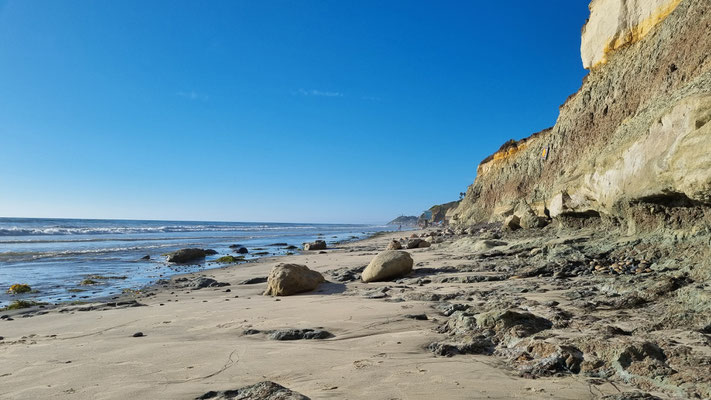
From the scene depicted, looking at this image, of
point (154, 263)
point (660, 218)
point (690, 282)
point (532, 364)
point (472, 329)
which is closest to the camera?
point (532, 364)

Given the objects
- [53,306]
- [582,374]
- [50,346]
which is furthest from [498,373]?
[53,306]

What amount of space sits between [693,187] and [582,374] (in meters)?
4.13

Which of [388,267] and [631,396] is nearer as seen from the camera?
[631,396]

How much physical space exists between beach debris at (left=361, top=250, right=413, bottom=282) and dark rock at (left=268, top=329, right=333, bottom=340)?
4475 mm

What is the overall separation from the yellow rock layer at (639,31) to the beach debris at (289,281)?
620 inches

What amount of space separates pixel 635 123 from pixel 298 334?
9.73m

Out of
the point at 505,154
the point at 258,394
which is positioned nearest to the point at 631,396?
the point at 258,394

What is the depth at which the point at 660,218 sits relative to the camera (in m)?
7.04

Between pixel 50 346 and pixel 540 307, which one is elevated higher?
pixel 540 307

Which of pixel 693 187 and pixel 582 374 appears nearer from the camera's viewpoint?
pixel 582 374

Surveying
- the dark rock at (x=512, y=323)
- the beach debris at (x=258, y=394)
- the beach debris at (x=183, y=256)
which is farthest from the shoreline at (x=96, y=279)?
the dark rock at (x=512, y=323)

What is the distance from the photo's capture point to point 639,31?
15422 millimetres

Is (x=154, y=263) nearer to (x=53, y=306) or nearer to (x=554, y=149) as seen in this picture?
(x=53, y=306)

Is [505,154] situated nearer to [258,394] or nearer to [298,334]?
[298,334]
